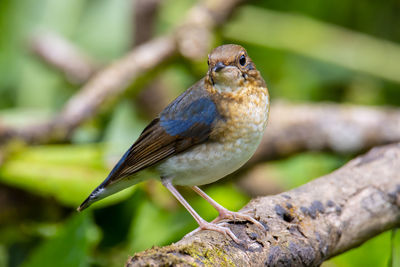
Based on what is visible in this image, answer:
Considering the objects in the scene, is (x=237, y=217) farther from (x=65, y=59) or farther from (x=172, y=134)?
(x=65, y=59)

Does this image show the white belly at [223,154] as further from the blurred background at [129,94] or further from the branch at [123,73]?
the branch at [123,73]

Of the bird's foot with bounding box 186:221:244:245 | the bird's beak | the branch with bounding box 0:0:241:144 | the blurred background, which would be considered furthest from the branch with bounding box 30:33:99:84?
the bird's foot with bounding box 186:221:244:245

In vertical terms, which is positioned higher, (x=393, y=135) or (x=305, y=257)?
(x=393, y=135)

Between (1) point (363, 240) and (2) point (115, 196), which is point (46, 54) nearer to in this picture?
(2) point (115, 196)

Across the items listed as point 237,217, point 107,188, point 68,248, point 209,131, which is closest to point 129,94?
point 68,248

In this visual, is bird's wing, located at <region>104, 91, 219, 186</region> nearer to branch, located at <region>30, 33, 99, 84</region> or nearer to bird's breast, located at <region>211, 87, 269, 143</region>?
bird's breast, located at <region>211, 87, 269, 143</region>

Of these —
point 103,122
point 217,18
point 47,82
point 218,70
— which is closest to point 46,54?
point 47,82

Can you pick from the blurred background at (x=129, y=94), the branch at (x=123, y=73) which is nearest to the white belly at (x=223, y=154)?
the blurred background at (x=129, y=94)
